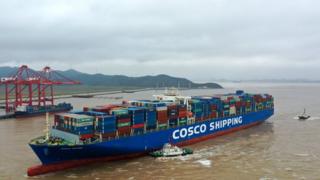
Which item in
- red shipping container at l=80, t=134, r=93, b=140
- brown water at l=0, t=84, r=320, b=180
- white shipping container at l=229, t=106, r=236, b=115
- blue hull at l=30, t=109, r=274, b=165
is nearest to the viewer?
brown water at l=0, t=84, r=320, b=180

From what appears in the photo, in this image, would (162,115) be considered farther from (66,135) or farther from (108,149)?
(66,135)

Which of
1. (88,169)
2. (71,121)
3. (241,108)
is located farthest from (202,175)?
(241,108)

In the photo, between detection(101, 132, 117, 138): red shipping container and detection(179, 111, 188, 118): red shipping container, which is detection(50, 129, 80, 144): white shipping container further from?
Answer: detection(179, 111, 188, 118): red shipping container

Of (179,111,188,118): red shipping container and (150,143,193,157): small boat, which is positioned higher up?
(179,111,188,118): red shipping container

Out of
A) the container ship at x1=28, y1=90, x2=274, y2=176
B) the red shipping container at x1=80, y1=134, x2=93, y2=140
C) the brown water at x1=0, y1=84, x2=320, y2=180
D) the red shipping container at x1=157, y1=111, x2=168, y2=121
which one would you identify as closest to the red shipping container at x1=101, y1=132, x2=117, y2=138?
the container ship at x1=28, y1=90, x2=274, y2=176

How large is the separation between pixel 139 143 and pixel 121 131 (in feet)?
6.99

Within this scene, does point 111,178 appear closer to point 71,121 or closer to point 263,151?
point 71,121

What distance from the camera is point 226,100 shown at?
166ft

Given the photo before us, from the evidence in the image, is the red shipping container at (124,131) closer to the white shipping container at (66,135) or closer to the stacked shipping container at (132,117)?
the stacked shipping container at (132,117)

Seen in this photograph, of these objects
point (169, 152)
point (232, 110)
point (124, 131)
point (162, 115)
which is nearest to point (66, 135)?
point (124, 131)

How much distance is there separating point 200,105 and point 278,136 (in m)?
11.0

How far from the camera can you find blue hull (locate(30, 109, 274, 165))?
29.8m

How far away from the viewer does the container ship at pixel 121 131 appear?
30.3 m

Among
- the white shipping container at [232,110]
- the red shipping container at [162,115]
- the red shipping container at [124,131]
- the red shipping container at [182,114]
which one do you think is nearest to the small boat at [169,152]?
the red shipping container at [162,115]
